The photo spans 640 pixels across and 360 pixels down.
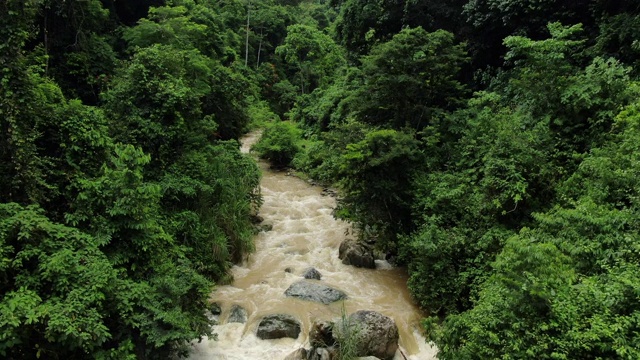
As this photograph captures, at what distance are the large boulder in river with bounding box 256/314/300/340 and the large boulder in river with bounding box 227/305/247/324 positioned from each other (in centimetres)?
65

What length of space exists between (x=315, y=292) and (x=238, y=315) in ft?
7.36

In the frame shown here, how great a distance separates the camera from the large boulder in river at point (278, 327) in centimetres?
938

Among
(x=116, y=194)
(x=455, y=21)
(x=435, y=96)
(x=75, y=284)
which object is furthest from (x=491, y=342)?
(x=455, y=21)

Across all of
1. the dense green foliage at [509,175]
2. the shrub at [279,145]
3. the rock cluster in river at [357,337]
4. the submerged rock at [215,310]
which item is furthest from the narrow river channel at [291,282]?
the shrub at [279,145]

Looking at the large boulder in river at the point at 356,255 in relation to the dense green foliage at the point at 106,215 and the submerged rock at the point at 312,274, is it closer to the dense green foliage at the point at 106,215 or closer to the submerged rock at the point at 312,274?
the submerged rock at the point at 312,274

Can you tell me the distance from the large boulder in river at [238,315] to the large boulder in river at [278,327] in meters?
0.65

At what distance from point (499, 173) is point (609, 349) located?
5.27 metres

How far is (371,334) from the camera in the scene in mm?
8820

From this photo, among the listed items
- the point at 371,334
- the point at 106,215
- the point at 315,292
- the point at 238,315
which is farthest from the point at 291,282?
the point at 106,215

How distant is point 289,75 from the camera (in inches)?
1793

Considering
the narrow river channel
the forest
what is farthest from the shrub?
the narrow river channel

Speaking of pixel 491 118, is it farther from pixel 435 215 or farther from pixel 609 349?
pixel 609 349

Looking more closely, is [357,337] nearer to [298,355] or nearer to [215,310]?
[298,355]

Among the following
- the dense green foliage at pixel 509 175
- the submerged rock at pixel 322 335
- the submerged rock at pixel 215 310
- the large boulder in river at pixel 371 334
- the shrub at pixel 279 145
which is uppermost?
the dense green foliage at pixel 509 175
